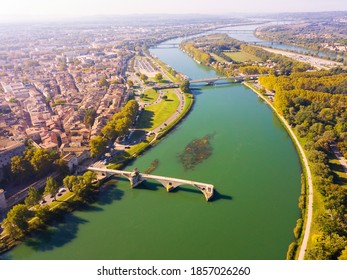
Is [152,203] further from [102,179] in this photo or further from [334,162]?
[334,162]

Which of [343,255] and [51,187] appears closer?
[343,255]

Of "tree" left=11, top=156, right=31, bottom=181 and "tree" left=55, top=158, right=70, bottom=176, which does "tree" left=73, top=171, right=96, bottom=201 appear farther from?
"tree" left=11, top=156, right=31, bottom=181

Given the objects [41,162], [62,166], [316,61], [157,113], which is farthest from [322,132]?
[316,61]

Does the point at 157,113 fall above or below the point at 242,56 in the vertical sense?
below

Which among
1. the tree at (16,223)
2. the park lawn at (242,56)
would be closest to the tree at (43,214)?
the tree at (16,223)

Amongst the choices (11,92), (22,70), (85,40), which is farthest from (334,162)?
(85,40)

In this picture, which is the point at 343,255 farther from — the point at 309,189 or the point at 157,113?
the point at 157,113
